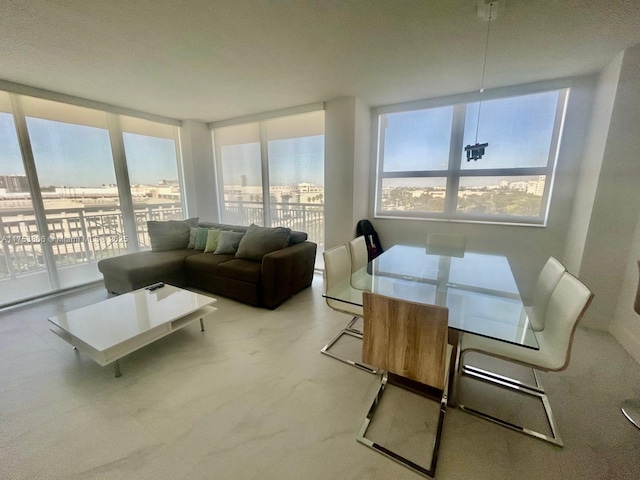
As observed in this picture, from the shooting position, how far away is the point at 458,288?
1878 millimetres

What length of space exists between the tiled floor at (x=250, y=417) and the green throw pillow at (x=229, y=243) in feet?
4.31

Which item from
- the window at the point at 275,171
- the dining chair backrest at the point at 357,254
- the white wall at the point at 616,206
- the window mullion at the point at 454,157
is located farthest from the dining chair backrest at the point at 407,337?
the window at the point at 275,171

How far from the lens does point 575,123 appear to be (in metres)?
2.60

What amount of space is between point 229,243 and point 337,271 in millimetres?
1850

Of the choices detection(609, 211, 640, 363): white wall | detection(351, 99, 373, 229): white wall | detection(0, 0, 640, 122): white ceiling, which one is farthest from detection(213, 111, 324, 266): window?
detection(609, 211, 640, 363): white wall

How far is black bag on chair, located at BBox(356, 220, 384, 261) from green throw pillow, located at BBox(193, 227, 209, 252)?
7.17 ft

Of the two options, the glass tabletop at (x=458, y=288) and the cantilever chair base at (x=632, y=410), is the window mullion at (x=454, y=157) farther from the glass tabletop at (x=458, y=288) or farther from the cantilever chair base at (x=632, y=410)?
the cantilever chair base at (x=632, y=410)

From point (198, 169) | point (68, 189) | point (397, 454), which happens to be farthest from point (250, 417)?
point (198, 169)

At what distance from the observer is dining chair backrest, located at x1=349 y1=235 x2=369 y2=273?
2.40 meters

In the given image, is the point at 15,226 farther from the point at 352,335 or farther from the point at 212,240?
the point at 352,335

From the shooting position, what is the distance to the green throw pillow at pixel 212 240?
3480mm

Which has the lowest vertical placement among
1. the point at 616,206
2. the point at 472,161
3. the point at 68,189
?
the point at 616,206

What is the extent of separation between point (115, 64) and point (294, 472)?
3.43 meters

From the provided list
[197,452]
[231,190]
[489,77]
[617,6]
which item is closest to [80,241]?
[231,190]
